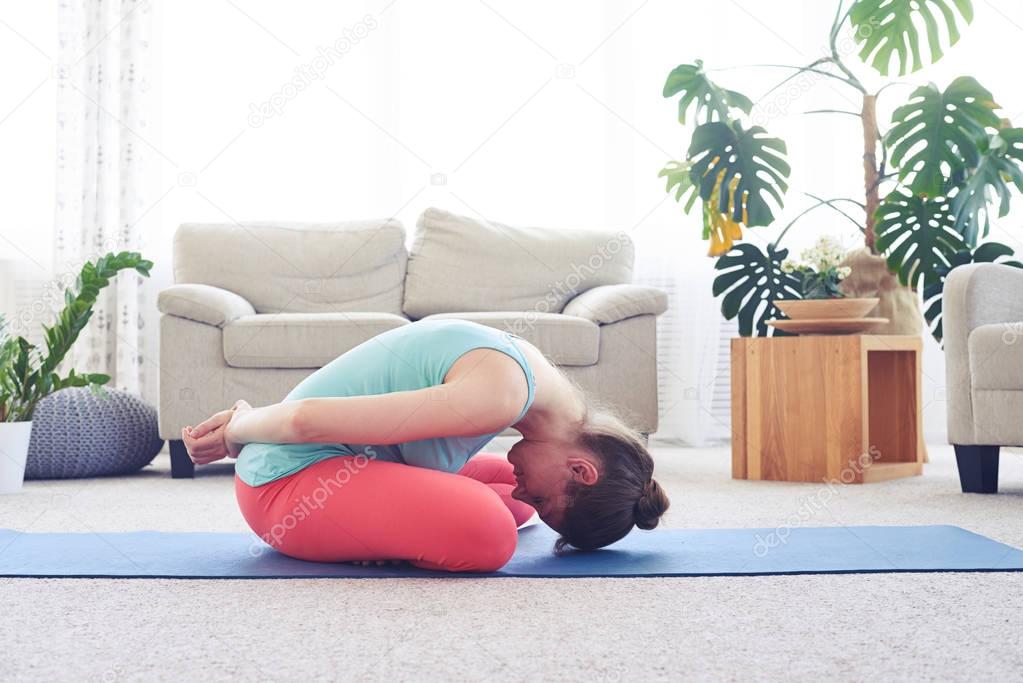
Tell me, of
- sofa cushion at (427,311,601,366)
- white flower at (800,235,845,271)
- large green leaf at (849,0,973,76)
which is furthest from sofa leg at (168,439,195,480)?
large green leaf at (849,0,973,76)

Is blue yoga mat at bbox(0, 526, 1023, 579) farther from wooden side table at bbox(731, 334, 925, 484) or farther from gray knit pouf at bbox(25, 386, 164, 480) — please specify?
gray knit pouf at bbox(25, 386, 164, 480)

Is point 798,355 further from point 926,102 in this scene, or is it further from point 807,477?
point 926,102

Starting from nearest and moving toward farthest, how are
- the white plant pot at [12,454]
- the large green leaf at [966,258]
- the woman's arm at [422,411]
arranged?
the woman's arm at [422,411] < the white plant pot at [12,454] < the large green leaf at [966,258]

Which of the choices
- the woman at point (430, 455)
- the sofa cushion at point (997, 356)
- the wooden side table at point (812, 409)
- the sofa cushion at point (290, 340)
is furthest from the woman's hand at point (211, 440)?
the sofa cushion at point (997, 356)

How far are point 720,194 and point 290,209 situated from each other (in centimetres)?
187

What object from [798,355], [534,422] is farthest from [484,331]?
[798,355]

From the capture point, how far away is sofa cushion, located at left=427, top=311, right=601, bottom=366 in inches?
124

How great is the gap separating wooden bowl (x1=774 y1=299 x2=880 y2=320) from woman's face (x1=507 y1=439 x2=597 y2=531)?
1584 mm

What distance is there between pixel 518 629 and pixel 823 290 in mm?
2042

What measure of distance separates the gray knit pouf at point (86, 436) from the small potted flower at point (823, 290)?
195 centimetres

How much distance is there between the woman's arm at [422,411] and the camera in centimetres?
138

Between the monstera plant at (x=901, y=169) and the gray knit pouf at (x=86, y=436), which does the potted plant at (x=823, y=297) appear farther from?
Answer: the gray knit pouf at (x=86, y=436)

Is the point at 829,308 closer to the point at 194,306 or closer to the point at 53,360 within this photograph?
the point at 194,306

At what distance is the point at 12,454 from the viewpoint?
263 centimetres
